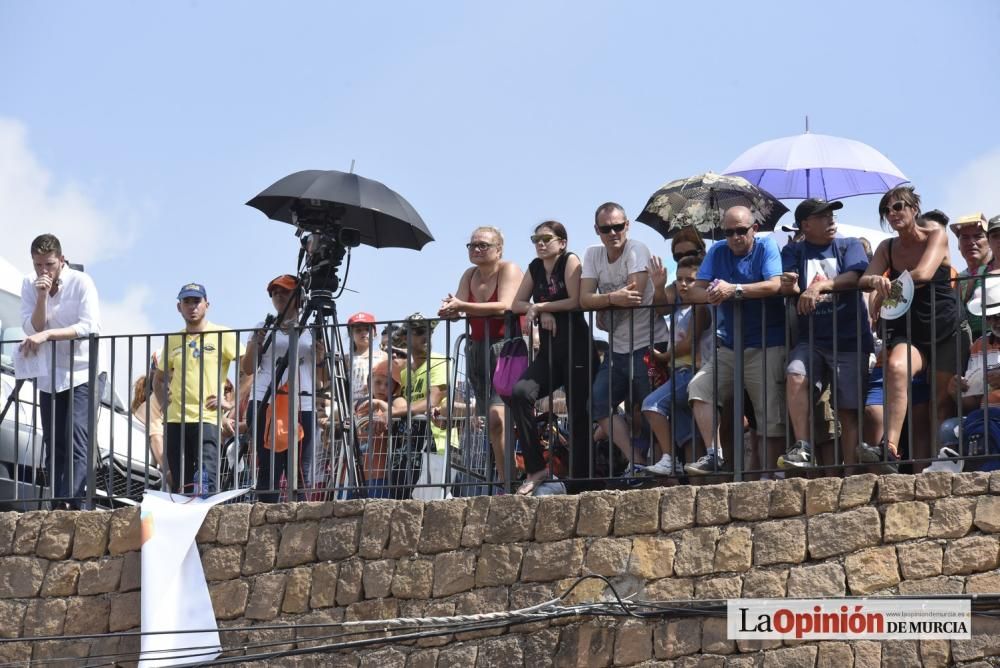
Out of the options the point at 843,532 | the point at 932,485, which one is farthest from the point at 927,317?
the point at 843,532

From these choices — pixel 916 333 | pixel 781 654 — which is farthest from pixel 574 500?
pixel 916 333

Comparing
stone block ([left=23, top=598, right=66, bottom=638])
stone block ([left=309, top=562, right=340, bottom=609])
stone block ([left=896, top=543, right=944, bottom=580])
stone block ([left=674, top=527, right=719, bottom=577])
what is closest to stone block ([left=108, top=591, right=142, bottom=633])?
stone block ([left=23, top=598, right=66, bottom=638])

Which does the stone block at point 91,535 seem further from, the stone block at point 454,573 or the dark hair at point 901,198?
the dark hair at point 901,198

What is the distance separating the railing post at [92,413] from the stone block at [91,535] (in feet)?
0.46

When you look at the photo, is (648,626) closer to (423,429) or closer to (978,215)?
(423,429)

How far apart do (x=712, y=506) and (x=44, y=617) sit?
3.99 meters

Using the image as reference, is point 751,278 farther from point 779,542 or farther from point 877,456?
point 779,542

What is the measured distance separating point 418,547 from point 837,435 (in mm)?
2301

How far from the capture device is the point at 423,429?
10.6 m

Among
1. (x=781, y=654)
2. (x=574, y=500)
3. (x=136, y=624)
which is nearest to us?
(x=781, y=654)

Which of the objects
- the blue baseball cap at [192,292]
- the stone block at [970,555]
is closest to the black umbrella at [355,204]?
the blue baseball cap at [192,292]

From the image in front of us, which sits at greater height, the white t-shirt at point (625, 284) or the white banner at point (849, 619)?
the white t-shirt at point (625, 284)

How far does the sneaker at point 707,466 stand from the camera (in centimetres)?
922

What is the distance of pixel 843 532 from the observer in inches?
344
